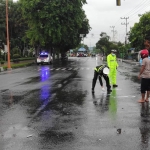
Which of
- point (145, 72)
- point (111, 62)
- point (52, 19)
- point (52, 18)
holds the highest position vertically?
point (52, 18)

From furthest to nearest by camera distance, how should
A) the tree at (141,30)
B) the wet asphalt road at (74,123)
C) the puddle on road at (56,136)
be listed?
the tree at (141,30) < the puddle on road at (56,136) < the wet asphalt road at (74,123)

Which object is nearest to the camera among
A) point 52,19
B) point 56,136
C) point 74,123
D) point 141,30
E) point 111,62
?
point 56,136

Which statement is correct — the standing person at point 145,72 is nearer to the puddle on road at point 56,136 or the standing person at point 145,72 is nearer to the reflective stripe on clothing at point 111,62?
the reflective stripe on clothing at point 111,62

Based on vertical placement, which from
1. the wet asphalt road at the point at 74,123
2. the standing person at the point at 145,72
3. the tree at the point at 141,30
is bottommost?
the wet asphalt road at the point at 74,123

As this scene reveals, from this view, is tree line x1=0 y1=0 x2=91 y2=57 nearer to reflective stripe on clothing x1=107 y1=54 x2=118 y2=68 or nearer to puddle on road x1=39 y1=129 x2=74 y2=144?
reflective stripe on clothing x1=107 y1=54 x2=118 y2=68

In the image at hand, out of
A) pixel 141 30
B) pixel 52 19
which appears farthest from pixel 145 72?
pixel 141 30

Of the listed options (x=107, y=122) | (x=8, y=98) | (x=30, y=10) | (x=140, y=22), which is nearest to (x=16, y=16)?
(x=30, y=10)

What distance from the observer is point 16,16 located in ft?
199

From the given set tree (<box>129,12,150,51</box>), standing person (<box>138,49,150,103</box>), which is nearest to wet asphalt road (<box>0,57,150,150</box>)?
standing person (<box>138,49,150,103</box>)

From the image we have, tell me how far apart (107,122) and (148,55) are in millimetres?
3799

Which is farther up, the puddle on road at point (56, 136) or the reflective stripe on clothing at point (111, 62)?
the reflective stripe on clothing at point (111, 62)

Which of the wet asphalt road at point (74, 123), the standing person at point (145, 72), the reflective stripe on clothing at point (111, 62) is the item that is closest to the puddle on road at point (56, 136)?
the wet asphalt road at point (74, 123)

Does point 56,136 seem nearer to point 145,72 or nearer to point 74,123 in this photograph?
point 74,123

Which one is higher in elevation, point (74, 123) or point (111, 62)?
point (111, 62)
